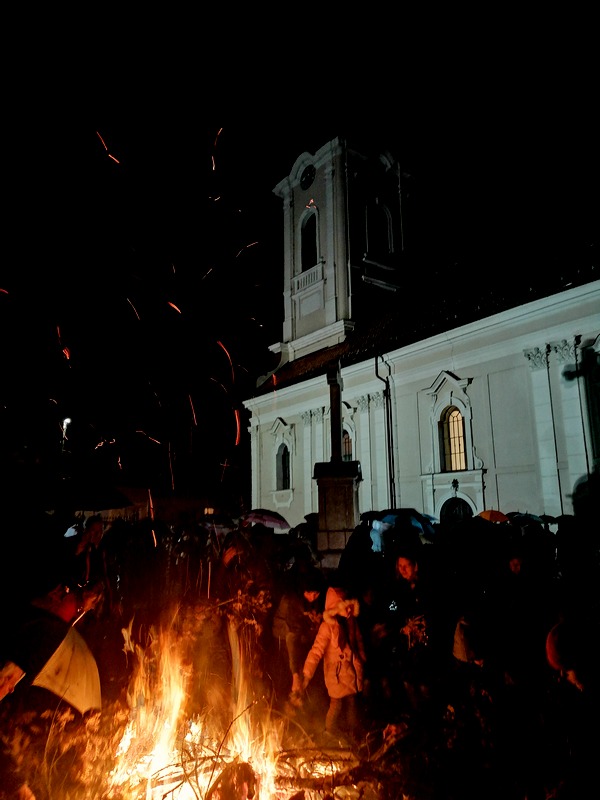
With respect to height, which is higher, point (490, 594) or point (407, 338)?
point (407, 338)

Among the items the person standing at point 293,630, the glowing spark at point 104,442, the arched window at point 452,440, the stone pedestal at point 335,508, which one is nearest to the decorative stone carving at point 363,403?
the arched window at point 452,440

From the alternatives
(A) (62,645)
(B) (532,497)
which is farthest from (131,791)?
(B) (532,497)

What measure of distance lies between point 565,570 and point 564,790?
4812 millimetres

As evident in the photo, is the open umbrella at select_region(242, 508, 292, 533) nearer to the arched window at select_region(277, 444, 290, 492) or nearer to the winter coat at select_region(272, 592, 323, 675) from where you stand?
the winter coat at select_region(272, 592, 323, 675)

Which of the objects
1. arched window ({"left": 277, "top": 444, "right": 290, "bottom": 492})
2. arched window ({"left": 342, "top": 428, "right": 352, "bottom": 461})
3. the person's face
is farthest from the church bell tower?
the person's face

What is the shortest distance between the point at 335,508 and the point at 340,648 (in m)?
7.53

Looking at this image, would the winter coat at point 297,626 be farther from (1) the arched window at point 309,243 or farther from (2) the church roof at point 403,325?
(1) the arched window at point 309,243

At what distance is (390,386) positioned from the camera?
21.2 metres

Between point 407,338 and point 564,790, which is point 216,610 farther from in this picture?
point 407,338

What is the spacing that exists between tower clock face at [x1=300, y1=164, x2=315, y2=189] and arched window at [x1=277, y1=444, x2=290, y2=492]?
46.0ft

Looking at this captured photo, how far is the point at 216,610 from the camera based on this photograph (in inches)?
274

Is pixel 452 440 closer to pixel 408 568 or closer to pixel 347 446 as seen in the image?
pixel 347 446

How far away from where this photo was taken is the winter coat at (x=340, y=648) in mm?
5480

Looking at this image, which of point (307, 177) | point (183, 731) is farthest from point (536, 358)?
point (307, 177)
